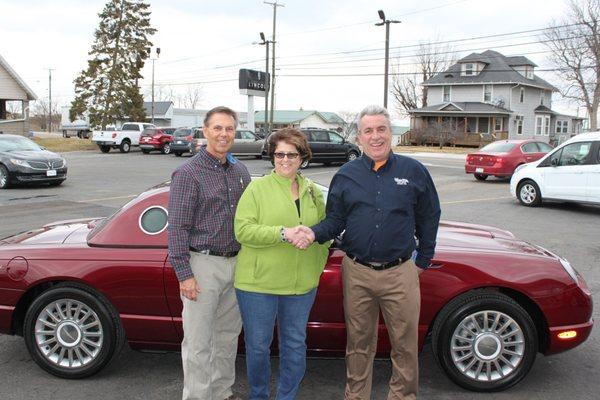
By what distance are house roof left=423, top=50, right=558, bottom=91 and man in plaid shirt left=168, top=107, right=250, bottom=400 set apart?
48.3m

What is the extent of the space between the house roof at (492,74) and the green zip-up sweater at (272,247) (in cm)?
4829

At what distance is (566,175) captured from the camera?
467 inches

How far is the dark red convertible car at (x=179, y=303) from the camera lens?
358cm

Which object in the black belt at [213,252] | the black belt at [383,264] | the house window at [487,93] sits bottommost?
the black belt at [383,264]

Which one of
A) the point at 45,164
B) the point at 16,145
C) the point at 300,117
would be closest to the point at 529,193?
the point at 45,164

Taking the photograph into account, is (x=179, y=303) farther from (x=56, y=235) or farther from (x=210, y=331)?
(x=56, y=235)

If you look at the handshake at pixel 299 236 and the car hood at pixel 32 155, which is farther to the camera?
the car hood at pixel 32 155

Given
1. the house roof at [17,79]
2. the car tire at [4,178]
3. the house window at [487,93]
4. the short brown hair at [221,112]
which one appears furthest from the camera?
the house window at [487,93]

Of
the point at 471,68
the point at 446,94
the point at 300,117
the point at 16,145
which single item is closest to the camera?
the point at 16,145

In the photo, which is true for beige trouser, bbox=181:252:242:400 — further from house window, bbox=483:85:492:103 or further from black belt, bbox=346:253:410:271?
house window, bbox=483:85:492:103

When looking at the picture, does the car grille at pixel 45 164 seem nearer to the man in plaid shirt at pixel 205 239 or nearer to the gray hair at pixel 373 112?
the man in plaid shirt at pixel 205 239

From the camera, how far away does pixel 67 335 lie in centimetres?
377

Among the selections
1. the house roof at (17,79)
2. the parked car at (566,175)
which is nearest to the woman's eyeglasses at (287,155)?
the parked car at (566,175)

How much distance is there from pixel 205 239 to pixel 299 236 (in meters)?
0.56
